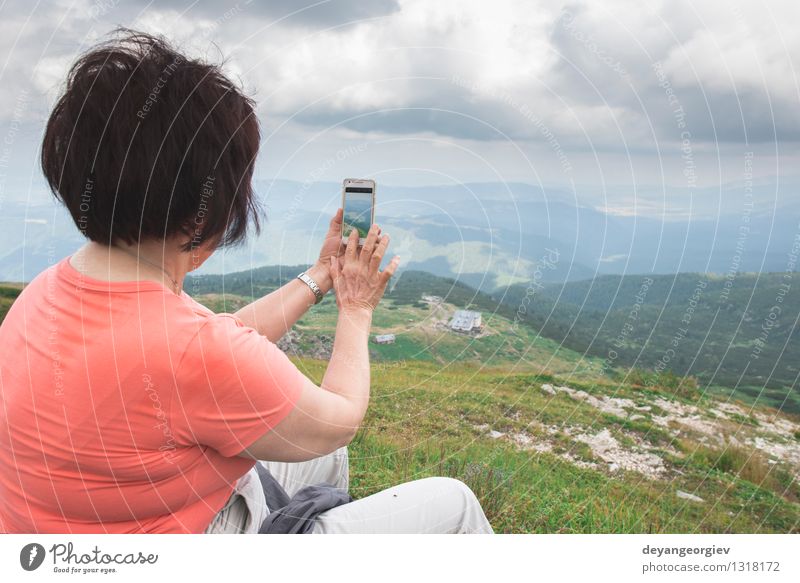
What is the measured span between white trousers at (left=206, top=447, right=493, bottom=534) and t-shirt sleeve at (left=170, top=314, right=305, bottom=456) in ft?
1.79

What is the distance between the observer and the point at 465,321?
544 cm

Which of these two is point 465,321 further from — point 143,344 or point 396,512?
point 143,344

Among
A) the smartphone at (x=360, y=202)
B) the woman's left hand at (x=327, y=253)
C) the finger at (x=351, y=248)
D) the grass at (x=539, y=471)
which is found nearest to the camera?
the finger at (x=351, y=248)

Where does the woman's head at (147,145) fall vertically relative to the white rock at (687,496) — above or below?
above

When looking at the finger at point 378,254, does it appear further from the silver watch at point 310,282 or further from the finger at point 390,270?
the silver watch at point 310,282

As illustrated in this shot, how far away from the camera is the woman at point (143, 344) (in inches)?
73.0

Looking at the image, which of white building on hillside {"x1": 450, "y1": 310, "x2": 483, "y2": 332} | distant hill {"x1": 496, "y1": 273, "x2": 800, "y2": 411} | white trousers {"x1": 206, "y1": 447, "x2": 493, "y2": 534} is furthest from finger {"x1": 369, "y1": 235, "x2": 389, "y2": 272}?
white building on hillside {"x1": 450, "y1": 310, "x2": 483, "y2": 332}

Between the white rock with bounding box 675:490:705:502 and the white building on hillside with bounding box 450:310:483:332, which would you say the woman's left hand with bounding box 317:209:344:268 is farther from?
the white rock with bounding box 675:490:705:502

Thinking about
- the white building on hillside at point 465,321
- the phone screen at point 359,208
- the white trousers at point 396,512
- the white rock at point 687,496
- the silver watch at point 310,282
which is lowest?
the white rock at point 687,496

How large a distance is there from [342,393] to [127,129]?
102cm

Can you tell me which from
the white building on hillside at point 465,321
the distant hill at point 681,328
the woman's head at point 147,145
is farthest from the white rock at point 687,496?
the woman's head at point 147,145

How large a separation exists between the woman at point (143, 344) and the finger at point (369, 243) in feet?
1.49

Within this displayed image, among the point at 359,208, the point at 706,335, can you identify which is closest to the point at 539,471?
the point at 706,335
